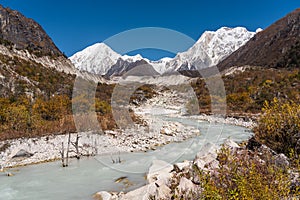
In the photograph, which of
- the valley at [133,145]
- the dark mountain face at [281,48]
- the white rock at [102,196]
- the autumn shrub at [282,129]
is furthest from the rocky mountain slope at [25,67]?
the dark mountain face at [281,48]

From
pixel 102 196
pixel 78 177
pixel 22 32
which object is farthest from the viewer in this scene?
pixel 22 32

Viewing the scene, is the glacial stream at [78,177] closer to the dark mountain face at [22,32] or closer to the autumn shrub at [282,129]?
the autumn shrub at [282,129]

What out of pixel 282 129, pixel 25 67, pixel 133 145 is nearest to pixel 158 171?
pixel 282 129

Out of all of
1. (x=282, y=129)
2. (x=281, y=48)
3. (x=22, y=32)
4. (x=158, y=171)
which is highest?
(x=22, y=32)

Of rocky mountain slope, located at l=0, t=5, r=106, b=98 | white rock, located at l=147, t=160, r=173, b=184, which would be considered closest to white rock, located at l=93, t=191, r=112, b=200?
white rock, located at l=147, t=160, r=173, b=184

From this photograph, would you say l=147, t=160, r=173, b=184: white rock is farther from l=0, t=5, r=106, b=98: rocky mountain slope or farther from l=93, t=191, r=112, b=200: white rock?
l=0, t=5, r=106, b=98: rocky mountain slope

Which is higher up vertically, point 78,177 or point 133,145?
point 133,145

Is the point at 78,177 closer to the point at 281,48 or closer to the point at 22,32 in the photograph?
the point at 22,32
